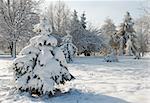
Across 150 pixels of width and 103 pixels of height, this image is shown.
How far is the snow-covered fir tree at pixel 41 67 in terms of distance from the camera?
12.5m

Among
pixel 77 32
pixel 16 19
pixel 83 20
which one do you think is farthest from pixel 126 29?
pixel 16 19

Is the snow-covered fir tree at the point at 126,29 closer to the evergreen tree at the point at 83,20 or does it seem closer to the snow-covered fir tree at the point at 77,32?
the evergreen tree at the point at 83,20

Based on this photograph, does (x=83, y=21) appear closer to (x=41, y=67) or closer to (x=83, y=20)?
(x=83, y=20)

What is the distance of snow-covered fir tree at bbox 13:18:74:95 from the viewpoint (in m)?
12.5

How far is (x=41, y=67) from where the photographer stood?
12781 mm

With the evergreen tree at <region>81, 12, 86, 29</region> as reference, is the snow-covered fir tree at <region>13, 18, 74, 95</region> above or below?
below

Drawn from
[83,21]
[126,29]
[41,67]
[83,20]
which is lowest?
[41,67]

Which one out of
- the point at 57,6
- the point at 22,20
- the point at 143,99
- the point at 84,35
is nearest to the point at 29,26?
the point at 22,20

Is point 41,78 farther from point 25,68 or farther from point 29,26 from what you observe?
point 29,26

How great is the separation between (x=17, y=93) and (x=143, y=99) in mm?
4724

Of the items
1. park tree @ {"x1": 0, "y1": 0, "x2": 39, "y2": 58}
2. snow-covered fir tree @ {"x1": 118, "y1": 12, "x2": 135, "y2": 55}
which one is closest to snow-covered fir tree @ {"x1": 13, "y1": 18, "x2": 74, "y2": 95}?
park tree @ {"x1": 0, "y1": 0, "x2": 39, "y2": 58}

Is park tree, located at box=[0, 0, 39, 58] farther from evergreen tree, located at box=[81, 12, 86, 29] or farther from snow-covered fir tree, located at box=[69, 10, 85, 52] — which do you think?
evergreen tree, located at box=[81, 12, 86, 29]

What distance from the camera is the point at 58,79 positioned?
1282 centimetres

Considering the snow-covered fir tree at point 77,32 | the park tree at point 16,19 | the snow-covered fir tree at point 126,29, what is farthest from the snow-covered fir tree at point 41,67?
the snow-covered fir tree at point 126,29
